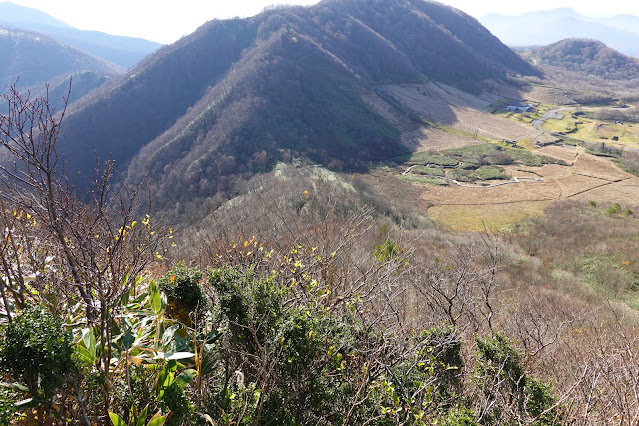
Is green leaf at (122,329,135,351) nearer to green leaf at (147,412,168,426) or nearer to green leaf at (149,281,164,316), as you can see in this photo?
green leaf at (149,281,164,316)

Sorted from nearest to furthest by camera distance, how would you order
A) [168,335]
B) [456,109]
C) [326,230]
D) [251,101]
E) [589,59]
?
1. [168,335]
2. [326,230]
3. [251,101]
4. [456,109]
5. [589,59]

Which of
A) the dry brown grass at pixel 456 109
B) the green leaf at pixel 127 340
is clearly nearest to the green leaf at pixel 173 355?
the green leaf at pixel 127 340

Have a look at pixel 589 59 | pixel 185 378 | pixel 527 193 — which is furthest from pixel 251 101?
pixel 589 59

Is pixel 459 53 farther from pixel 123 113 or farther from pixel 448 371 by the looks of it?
pixel 448 371

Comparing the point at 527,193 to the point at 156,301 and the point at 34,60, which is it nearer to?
the point at 156,301

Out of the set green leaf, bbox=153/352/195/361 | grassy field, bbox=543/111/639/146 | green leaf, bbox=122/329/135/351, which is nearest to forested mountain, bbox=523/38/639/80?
grassy field, bbox=543/111/639/146

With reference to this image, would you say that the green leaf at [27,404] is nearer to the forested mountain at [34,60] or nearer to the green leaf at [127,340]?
the green leaf at [127,340]
